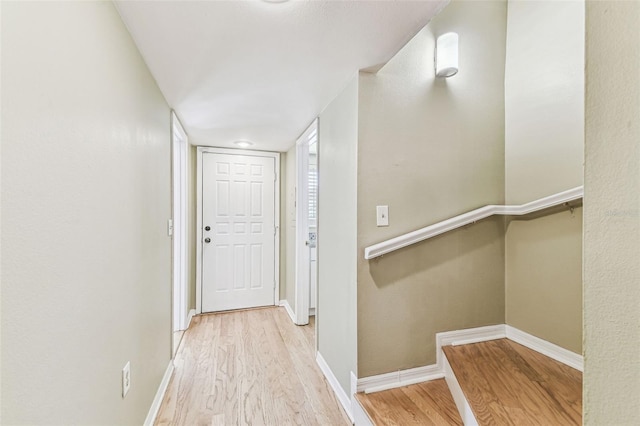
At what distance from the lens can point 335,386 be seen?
6.40ft

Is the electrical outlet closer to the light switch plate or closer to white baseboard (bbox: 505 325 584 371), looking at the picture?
the light switch plate

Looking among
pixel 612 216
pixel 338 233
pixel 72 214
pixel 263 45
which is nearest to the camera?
pixel 612 216

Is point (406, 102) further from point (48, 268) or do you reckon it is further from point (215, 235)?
point (215, 235)

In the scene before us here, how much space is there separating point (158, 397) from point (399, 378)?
4.99 feet

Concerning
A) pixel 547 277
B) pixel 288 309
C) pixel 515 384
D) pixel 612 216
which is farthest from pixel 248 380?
pixel 612 216

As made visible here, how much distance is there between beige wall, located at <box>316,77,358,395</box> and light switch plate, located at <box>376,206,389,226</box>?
0.13m

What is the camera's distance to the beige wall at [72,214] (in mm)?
625

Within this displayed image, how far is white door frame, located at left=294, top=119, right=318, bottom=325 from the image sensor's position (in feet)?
10.1

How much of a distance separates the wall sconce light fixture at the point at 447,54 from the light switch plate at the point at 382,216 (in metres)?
0.93

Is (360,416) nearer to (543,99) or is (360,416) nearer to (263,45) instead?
(263,45)

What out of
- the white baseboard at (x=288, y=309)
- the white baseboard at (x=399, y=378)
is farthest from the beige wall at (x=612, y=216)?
the white baseboard at (x=288, y=309)

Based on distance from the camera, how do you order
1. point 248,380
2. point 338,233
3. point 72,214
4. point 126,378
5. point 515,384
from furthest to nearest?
point 248,380, point 338,233, point 515,384, point 126,378, point 72,214

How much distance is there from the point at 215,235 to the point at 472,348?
2.83m

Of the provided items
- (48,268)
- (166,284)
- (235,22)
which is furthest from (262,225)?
(48,268)
